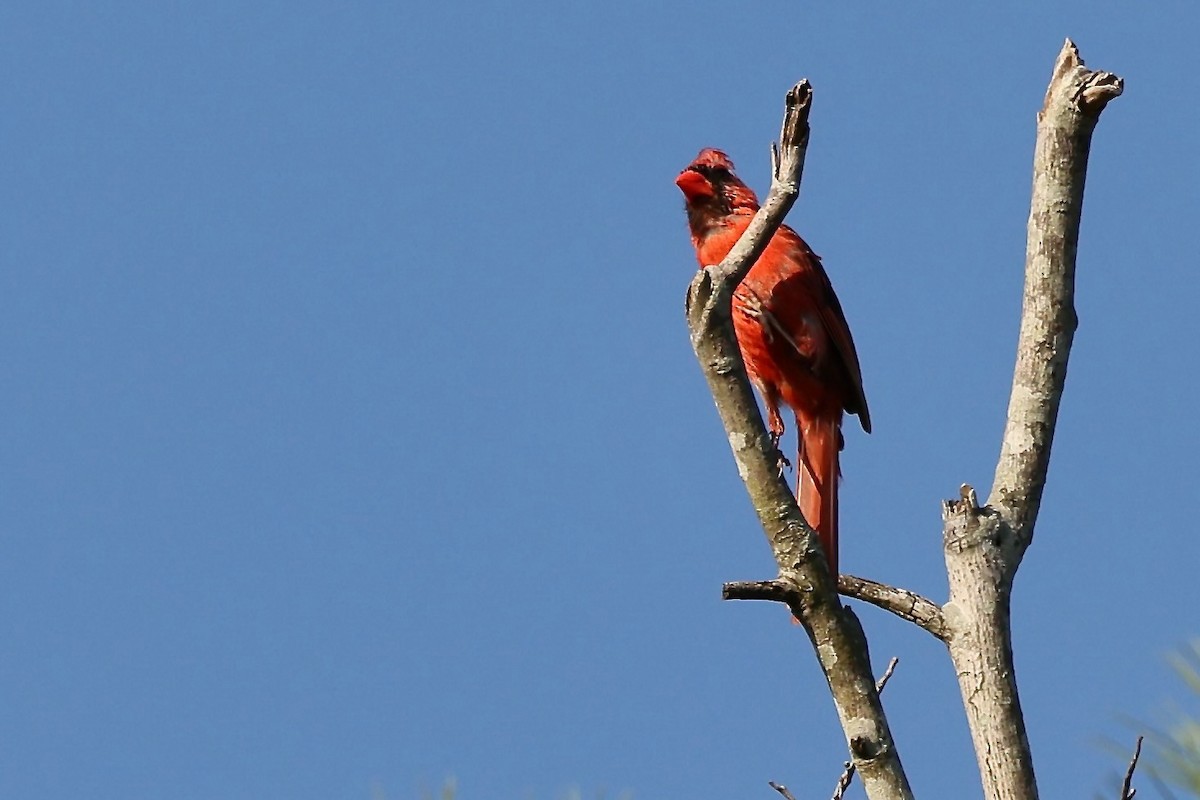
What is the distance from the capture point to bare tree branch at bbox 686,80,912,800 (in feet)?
11.4

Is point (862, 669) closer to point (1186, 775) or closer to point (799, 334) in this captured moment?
point (1186, 775)

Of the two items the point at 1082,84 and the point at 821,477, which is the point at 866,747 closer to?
the point at 1082,84

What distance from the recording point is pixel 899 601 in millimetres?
3576

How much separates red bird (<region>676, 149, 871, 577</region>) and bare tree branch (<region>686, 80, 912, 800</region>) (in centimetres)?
193

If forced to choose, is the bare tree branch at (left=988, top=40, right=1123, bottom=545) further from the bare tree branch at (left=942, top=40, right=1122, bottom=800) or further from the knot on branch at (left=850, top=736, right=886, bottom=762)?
the knot on branch at (left=850, top=736, right=886, bottom=762)

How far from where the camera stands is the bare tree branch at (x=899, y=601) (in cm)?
347

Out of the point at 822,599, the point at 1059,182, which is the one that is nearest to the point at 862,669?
the point at 822,599

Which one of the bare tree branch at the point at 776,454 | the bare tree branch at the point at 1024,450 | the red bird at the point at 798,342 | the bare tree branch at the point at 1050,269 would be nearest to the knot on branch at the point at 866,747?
the bare tree branch at the point at 776,454

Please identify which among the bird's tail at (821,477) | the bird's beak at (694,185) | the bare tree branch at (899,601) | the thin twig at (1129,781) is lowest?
the thin twig at (1129,781)

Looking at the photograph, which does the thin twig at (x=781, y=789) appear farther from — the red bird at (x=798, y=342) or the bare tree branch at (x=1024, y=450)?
the red bird at (x=798, y=342)

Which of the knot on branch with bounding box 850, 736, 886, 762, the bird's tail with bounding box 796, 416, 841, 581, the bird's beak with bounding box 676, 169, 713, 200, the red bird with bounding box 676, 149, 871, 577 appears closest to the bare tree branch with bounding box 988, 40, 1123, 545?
the knot on branch with bounding box 850, 736, 886, 762

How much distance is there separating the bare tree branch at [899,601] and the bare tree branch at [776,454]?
0.39ft

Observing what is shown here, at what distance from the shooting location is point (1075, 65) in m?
3.68

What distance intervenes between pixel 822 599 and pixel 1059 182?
3.42 ft
